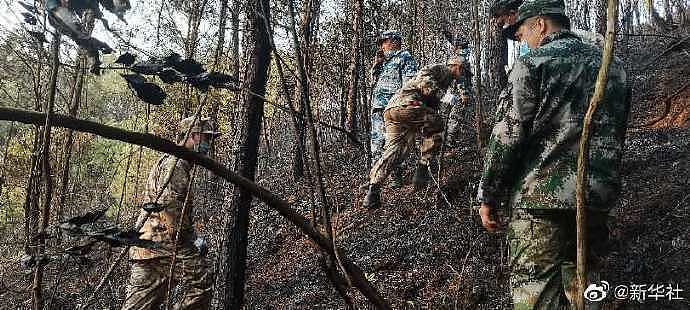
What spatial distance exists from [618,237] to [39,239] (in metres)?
4.01

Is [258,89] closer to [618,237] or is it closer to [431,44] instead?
[618,237]

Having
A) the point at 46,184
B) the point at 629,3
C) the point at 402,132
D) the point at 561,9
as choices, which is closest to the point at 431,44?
the point at 629,3

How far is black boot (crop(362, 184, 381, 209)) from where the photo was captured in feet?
20.1

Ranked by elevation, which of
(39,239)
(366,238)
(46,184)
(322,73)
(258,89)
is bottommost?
(366,238)

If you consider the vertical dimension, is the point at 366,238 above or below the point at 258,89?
below

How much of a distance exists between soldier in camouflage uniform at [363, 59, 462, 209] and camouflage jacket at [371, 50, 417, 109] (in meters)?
0.54

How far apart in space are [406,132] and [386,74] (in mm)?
1027

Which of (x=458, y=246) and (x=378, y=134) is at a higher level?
(x=378, y=134)

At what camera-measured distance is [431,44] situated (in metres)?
14.2

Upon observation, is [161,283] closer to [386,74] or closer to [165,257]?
[165,257]

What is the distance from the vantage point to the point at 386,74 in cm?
622

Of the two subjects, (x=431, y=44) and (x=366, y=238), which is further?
(x=431, y=44)

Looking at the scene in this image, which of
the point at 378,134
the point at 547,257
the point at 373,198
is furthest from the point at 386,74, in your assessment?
the point at 547,257

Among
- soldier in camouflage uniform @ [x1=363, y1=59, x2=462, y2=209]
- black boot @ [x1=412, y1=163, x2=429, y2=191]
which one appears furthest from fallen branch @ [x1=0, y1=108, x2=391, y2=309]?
black boot @ [x1=412, y1=163, x2=429, y2=191]
